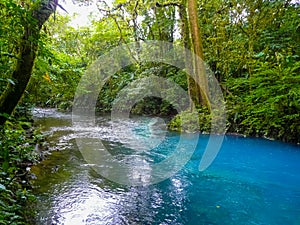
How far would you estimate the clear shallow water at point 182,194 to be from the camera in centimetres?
298

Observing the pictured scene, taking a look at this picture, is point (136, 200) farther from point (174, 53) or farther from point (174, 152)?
point (174, 53)

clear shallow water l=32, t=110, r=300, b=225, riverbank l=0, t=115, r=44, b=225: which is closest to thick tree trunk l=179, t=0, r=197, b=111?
clear shallow water l=32, t=110, r=300, b=225

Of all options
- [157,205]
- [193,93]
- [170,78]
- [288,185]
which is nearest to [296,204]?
[288,185]

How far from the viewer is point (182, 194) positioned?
3670mm

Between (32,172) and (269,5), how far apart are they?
9.27 meters

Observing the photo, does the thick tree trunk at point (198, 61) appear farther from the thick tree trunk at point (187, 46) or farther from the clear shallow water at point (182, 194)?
the clear shallow water at point (182, 194)

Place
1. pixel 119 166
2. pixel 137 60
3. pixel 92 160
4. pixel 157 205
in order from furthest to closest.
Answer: pixel 137 60 → pixel 92 160 → pixel 119 166 → pixel 157 205

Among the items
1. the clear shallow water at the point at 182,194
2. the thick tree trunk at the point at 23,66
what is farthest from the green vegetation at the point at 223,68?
the clear shallow water at the point at 182,194

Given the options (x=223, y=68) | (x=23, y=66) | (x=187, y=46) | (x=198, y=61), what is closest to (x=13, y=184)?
(x=23, y=66)

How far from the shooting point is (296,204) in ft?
11.1

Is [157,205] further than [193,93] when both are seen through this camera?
No

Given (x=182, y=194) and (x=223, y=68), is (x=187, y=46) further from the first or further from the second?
(x=182, y=194)

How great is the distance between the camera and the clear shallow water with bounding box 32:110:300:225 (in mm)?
2979

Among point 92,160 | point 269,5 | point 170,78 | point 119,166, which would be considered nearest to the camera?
point 119,166
